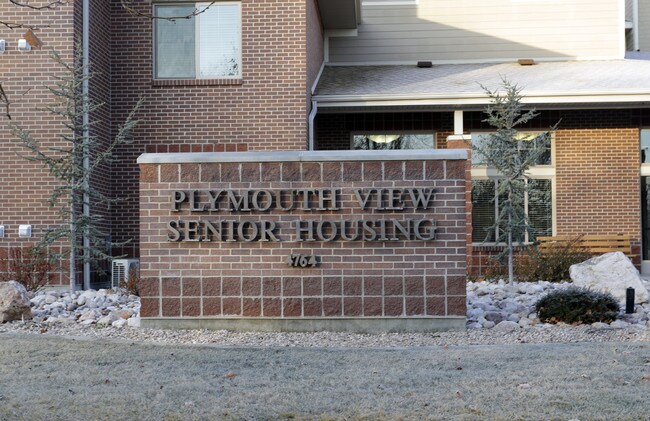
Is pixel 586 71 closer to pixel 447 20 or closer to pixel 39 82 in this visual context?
pixel 447 20

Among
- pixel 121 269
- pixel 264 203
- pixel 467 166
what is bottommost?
pixel 121 269

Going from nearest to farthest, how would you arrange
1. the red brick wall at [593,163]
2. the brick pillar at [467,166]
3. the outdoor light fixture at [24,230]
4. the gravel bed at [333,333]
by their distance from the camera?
the gravel bed at [333,333]
the outdoor light fixture at [24,230]
the brick pillar at [467,166]
the red brick wall at [593,163]

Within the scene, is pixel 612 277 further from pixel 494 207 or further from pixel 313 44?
pixel 313 44

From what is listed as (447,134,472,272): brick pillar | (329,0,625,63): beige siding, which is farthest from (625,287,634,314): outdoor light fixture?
(329,0,625,63): beige siding

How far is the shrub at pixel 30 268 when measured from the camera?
40.2 feet

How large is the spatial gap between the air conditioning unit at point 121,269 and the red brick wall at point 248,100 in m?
1.33

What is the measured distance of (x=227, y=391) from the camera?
18.5 ft

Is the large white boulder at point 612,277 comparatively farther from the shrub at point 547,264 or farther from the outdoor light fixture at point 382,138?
the outdoor light fixture at point 382,138

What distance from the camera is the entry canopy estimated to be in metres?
15.8

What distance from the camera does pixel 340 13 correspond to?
1850 centimetres

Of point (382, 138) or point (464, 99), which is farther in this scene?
point (382, 138)

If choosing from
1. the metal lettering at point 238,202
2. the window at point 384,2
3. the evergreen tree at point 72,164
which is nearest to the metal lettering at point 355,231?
the metal lettering at point 238,202

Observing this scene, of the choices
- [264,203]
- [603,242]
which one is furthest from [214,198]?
[603,242]

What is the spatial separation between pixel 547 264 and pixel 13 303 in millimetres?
9188
